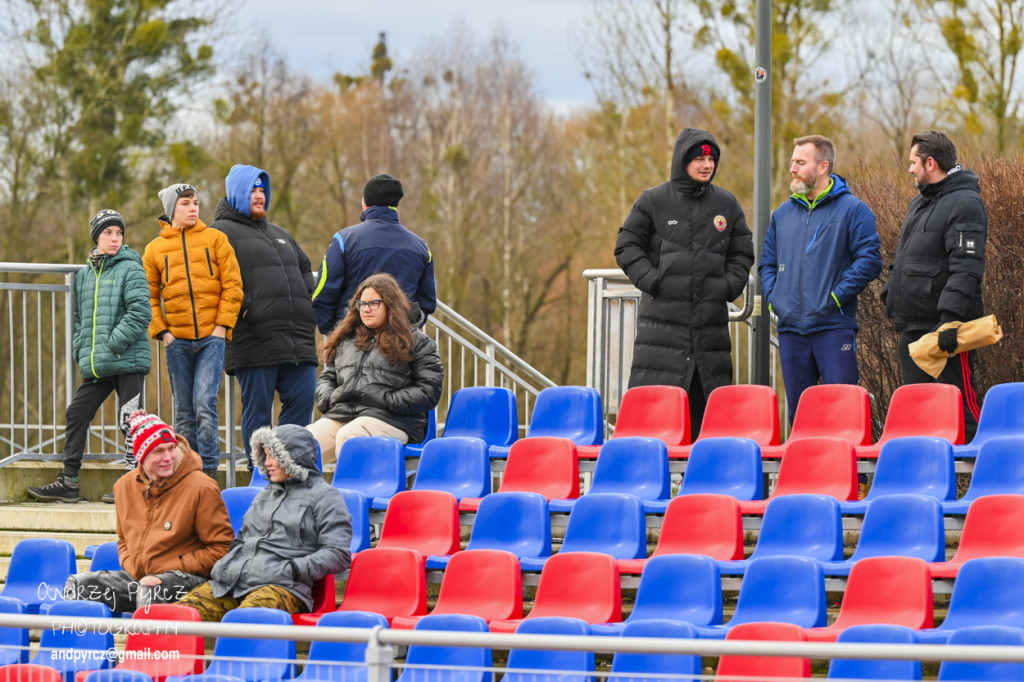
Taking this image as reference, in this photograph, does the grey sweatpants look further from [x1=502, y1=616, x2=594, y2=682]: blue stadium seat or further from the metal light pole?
the metal light pole

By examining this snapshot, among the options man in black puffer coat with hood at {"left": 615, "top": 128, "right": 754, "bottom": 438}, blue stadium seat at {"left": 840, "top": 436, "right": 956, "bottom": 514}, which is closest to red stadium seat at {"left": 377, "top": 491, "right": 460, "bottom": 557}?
man in black puffer coat with hood at {"left": 615, "top": 128, "right": 754, "bottom": 438}

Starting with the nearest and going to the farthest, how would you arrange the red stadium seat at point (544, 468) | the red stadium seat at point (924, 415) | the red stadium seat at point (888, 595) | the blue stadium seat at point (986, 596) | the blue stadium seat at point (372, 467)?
the blue stadium seat at point (986, 596), the red stadium seat at point (888, 595), the red stadium seat at point (924, 415), the red stadium seat at point (544, 468), the blue stadium seat at point (372, 467)

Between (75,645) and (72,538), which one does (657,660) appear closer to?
(75,645)

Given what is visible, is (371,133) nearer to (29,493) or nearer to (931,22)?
(931,22)

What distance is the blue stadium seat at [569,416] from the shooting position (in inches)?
288

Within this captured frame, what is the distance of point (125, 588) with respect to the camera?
5.80 meters

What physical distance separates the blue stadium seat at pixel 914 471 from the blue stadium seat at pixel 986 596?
105 cm

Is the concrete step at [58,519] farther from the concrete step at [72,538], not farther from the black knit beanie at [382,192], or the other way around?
the black knit beanie at [382,192]

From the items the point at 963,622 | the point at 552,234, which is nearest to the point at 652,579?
the point at 963,622

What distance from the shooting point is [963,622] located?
4809 millimetres

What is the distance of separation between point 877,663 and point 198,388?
4383mm

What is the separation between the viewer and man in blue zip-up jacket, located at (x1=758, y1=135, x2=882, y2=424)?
6855 millimetres

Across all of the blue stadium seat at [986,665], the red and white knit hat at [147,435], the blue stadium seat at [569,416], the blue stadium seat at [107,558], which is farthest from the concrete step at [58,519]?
the blue stadium seat at [986,665]

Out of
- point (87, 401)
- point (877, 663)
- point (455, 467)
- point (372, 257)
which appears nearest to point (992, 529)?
point (877, 663)
